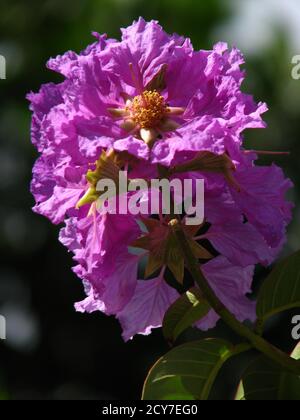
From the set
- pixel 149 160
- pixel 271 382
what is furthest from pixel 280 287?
pixel 149 160

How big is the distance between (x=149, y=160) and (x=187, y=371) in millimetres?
303

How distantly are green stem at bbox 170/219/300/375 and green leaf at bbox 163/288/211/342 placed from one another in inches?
2.2

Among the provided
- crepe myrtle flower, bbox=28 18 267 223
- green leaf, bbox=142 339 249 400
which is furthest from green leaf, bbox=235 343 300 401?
crepe myrtle flower, bbox=28 18 267 223

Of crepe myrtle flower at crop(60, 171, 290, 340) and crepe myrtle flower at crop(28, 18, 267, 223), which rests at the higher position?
crepe myrtle flower at crop(28, 18, 267, 223)

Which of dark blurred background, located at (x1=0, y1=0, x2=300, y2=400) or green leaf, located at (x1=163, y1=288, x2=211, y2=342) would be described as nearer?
green leaf, located at (x1=163, y1=288, x2=211, y2=342)

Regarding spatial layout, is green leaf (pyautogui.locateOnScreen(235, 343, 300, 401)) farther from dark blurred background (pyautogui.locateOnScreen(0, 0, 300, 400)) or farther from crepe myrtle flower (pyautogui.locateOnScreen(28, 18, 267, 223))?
dark blurred background (pyautogui.locateOnScreen(0, 0, 300, 400))

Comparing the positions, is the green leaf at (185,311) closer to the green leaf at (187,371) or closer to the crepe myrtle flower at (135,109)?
the green leaf at (187,371)

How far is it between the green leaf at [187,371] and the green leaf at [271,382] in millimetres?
41

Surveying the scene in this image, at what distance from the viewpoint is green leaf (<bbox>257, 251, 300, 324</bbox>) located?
130 cm

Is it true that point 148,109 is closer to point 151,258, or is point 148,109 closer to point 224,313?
point 151,258

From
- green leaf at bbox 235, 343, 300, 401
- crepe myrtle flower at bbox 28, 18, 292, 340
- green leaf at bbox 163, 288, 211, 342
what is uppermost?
crepe myrtle flower at bbox 28, 18, 292, 340

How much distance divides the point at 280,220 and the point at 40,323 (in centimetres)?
480
